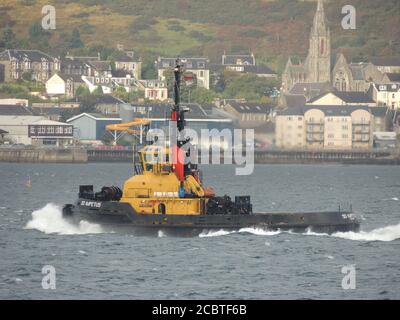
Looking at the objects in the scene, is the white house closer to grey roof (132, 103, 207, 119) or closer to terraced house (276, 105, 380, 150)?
grey roof (132, 103, 207, 119)

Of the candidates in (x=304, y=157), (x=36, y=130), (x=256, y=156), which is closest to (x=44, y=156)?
(x=36, y=130)

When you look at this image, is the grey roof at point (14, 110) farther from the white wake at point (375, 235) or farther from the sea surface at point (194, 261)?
the white wake at point (375, 235)

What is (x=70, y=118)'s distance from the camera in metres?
191

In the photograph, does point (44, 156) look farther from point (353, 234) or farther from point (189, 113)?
point (353, 234)

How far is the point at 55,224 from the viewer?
216 feet

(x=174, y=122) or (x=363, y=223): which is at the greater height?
(x=174, y=122)

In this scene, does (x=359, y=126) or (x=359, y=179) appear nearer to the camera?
(x=359, y=179)

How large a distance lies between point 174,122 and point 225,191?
42.1m

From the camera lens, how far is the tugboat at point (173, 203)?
196ft

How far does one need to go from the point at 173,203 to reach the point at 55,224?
807 cm
